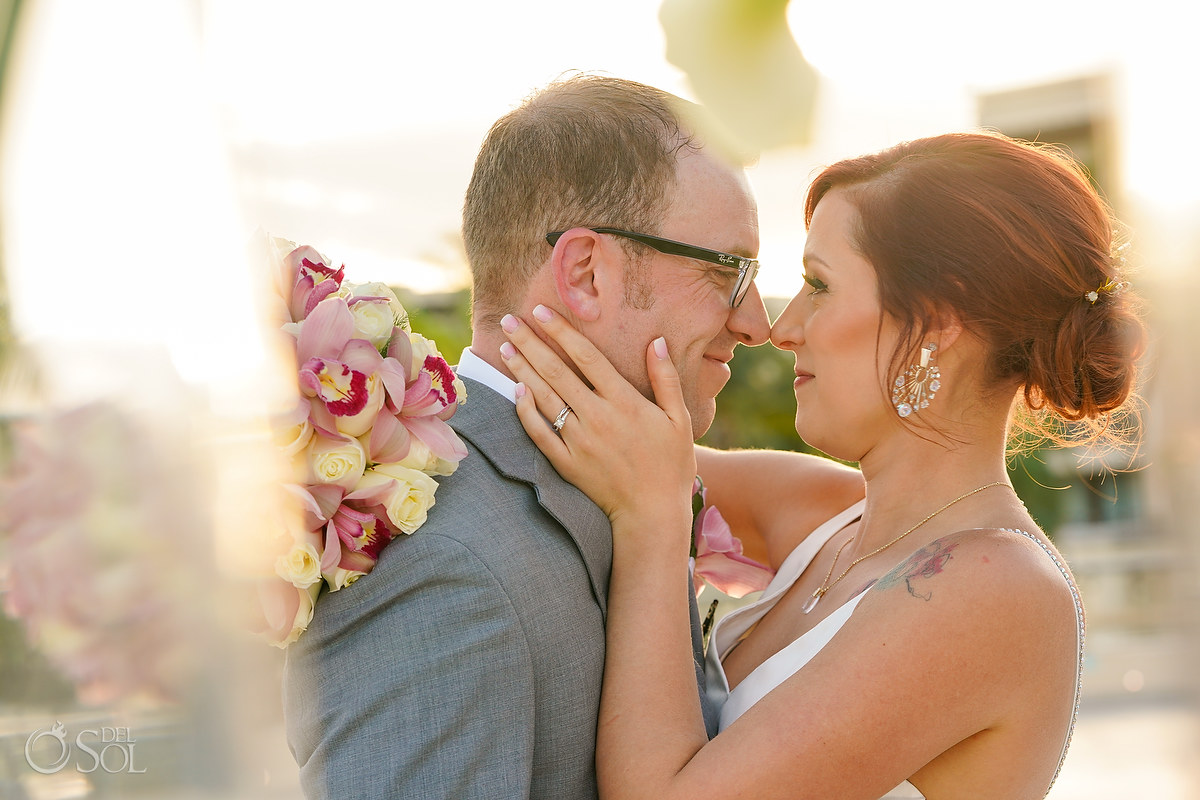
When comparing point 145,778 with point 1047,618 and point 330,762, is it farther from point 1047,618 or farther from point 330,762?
point 1047,618

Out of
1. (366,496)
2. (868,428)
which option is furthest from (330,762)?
(868,428)

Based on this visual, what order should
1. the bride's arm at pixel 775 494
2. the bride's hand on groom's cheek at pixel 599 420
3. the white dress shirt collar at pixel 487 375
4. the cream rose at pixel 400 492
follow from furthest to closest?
the bride's arm at pixel 775 494, the white dress shirt collar at pixel 487 375, the bride's hand on groom's cheek at pixel 599 420, the cream rose at pixel 400 492

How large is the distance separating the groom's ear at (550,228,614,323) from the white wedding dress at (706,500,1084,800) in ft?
3.06

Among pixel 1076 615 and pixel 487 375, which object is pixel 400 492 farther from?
pixel 1076 615

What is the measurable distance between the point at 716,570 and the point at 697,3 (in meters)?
2.63

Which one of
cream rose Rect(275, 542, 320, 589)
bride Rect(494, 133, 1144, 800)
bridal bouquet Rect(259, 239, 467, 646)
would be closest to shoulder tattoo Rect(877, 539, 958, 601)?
bride Rect(494, 133, 1144, 800)

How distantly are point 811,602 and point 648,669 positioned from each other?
32.5 inches

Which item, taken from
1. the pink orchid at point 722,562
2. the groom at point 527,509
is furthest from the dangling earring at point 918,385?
the pink orchid at point 722,562

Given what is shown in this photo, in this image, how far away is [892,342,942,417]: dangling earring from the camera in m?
2.50

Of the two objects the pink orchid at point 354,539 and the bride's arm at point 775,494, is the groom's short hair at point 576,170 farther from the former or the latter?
the bride's arm at point 775,494

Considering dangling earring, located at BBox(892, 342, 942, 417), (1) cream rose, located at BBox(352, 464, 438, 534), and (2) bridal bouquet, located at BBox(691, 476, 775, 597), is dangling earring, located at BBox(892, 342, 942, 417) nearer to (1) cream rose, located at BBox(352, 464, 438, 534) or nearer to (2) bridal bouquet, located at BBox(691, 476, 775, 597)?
(2) bridal bouquet, located at BBox(691, 476, 775, 597)

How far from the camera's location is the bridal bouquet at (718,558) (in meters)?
2.89

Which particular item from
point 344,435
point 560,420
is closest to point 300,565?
point 344,435

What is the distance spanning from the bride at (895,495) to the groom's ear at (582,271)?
3.5 inches
